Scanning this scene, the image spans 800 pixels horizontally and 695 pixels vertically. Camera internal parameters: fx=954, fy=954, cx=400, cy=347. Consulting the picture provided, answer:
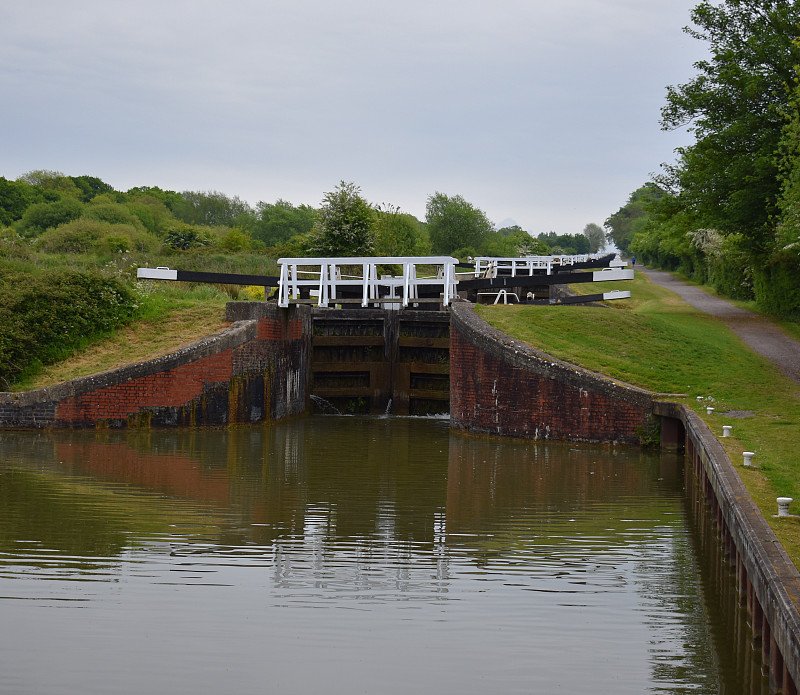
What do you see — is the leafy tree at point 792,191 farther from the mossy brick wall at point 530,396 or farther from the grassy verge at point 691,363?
the mossy brick wall at point 530,396

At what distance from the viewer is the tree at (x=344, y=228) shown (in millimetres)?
34219

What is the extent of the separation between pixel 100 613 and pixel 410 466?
24.5 ft

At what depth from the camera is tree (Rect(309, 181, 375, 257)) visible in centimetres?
3422

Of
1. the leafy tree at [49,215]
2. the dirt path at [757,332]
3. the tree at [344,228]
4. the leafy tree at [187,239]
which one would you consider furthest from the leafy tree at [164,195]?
the dirt path at [757,332]

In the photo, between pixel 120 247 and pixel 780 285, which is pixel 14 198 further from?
pixel 780 285

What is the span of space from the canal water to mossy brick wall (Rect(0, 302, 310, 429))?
112 inches

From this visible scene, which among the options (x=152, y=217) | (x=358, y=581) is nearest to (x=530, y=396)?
(x=358, y=581)

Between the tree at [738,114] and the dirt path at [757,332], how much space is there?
6.44ft

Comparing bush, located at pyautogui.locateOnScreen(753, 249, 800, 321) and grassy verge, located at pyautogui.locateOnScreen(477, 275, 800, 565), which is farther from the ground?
bush, located at pyautogui.locateOnScreen(753, 249, 800, 321)

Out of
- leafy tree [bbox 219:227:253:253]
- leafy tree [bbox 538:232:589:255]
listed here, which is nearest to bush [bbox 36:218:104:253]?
leafy tree [bbox 219:227:253:253]

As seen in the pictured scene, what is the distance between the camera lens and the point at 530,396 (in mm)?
16141

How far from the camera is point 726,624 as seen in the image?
693 centimetres

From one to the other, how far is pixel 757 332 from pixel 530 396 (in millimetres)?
8914

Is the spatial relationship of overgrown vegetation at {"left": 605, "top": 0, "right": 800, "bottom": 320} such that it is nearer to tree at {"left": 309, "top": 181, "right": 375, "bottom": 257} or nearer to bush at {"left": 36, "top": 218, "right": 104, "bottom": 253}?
tree at {"left": 309, "top": 181, "right": 375, "bottom": 257}
